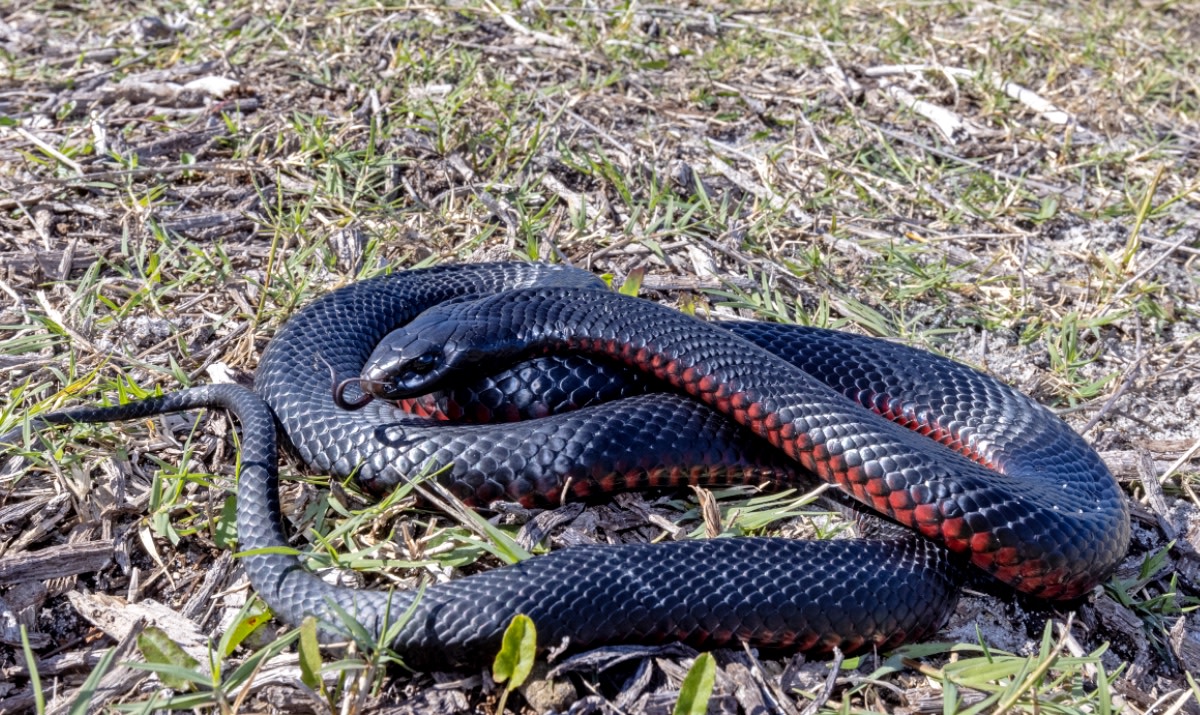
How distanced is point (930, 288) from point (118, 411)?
157 inches

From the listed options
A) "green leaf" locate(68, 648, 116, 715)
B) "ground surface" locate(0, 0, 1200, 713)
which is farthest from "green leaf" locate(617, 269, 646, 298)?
"green leaf" locate(68, 648, 116, 715)

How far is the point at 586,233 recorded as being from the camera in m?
5.42

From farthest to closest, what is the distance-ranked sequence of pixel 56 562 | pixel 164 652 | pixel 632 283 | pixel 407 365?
pixel 632 283 < pixel 407 365 < pixel 56 562 < pixel 164 652

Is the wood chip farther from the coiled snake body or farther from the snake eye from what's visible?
the snake eye

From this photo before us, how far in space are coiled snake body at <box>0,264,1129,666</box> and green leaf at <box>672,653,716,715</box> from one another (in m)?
0.22

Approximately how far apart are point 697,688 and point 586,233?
311cm

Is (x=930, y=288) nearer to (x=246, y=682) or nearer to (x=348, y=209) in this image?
(x=348, y=209)

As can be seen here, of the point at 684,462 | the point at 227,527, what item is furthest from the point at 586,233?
the point at 227,527

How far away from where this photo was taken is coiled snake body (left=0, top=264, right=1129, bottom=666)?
9.81 feet

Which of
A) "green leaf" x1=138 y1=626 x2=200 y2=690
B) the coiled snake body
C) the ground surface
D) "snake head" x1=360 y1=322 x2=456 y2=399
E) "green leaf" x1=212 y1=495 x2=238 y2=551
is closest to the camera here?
"green leaf" x1=138 y1=626 x2=200 y2=690

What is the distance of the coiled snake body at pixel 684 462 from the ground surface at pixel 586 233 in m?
0.15

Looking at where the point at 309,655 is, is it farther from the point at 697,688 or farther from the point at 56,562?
the point at 56,562

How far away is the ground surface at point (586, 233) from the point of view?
10.5 ft

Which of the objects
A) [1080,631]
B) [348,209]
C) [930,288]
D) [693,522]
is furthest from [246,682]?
[930,288]
